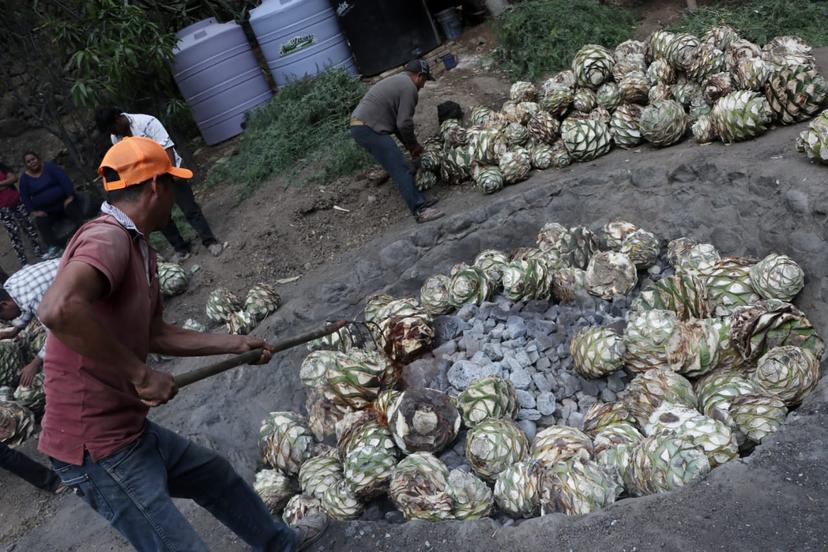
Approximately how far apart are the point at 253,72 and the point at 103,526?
22.5 feet

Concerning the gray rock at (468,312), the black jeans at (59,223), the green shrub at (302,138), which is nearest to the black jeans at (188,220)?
the green shrub at (302,138)

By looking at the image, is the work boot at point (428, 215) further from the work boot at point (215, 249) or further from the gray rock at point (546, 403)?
the work boot at point (215, 249)

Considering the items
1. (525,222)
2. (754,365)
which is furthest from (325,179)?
(754,365)

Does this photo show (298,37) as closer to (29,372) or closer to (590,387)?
(29,372)

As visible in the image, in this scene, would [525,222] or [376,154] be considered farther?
[376,154]

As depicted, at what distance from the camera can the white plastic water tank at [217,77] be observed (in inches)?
335

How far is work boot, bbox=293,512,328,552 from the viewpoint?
2.74m

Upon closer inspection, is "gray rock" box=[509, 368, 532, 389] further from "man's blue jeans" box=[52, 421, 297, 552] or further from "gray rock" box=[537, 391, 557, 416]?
"man's blue jeans" box=[52, 421, 297, 552]

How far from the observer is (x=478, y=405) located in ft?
10.3

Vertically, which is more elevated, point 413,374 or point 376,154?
point 376,154

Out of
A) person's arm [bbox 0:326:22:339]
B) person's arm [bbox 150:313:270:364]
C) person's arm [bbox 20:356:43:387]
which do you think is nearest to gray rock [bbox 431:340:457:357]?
person's arm [bbox 150:313:270:364]

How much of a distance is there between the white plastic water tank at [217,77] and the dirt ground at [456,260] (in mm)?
2203

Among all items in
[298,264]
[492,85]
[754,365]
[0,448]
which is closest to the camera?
[754,365]

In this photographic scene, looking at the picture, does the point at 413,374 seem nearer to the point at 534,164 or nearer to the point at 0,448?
the point at 534,164
